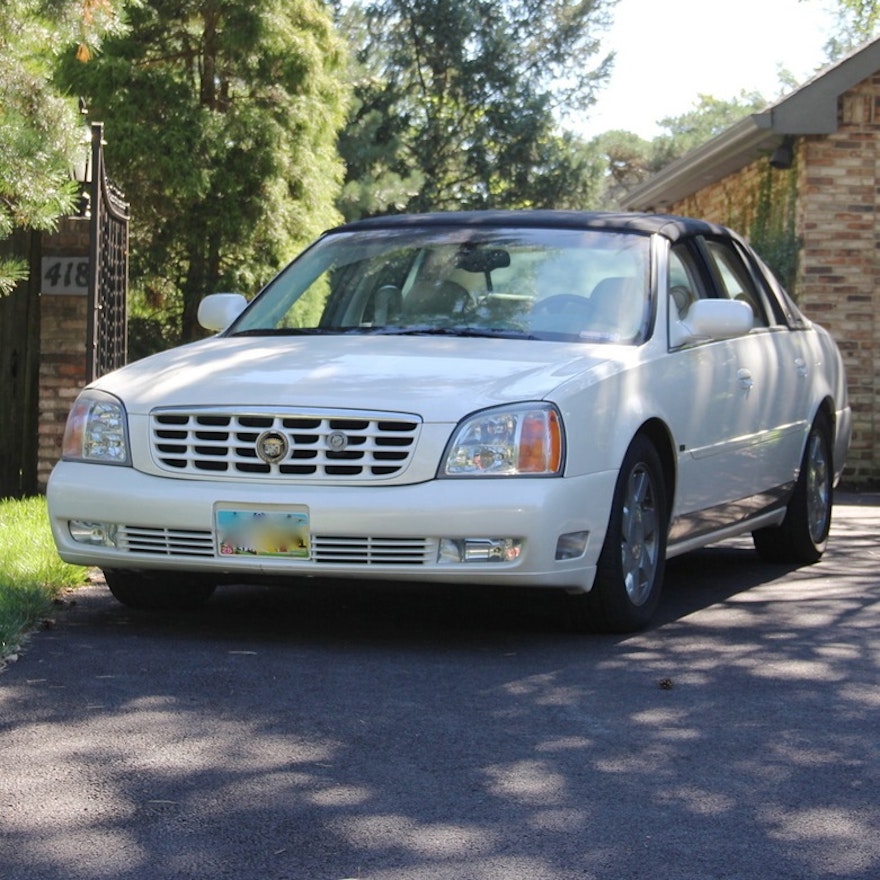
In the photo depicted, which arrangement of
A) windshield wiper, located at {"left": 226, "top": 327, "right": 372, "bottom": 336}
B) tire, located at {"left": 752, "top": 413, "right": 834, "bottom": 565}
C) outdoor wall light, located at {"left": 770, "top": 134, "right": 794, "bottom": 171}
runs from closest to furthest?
windshield wiper, located at {"left": 226, "top": 327, "right": 372, "bottom": 336} → tire, located at {"left": 752, "top": 413, "right": 834, "bottom": 565} → outdoor wall light, located at {"left": 770, "top": 134, "right": 794, "bottom": 171}

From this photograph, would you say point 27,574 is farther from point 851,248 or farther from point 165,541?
point 851,248

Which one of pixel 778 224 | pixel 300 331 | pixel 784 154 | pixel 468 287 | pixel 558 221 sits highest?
pixel 784 154

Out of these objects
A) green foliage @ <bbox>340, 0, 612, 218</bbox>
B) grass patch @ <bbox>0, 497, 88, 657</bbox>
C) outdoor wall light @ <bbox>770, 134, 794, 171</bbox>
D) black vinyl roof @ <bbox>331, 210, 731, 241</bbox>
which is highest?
green foliage @ <bbox>340, 0, 612, 218</bbox>

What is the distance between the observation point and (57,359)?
38.2 feet

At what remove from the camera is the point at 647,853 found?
3.93m

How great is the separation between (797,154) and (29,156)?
9.15 metres

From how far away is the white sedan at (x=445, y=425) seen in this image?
6.18m

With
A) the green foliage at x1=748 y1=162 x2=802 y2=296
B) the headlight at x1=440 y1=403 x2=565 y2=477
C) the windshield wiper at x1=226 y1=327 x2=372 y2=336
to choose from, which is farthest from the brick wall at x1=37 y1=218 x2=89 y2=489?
the green foliage at x1=748 y1=162 x2=802 y2=296

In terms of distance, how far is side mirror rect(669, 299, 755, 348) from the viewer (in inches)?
288

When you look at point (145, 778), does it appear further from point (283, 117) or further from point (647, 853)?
point (283, 117)

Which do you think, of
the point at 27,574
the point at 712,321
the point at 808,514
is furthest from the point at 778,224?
the point at 27,574

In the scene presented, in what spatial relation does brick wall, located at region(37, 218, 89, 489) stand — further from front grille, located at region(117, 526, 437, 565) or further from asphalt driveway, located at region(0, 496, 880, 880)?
front grille, located at region(117, 526, 437, 565)

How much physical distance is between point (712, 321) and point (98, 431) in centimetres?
252

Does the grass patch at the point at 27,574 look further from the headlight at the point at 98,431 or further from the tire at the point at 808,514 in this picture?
the tire at the point at 808,514
